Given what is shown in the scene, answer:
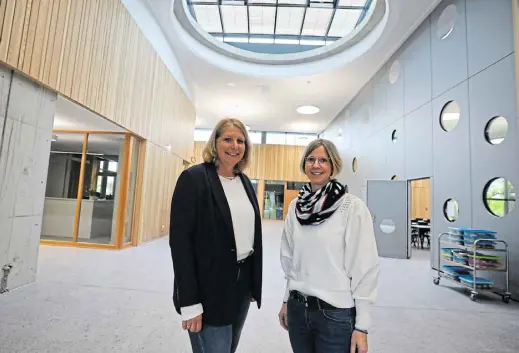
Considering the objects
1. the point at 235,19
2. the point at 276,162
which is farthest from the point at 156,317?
the point at 276,162

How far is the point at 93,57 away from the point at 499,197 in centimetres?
687

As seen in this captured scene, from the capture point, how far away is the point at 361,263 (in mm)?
1206

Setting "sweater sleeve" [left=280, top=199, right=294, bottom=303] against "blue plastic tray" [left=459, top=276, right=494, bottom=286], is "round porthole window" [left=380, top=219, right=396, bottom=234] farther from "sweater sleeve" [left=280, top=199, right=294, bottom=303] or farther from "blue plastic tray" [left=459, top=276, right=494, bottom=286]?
"sweater sleeve" [left=280, top=199, right=294, bottom=303]

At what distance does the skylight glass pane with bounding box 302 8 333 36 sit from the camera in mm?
9016

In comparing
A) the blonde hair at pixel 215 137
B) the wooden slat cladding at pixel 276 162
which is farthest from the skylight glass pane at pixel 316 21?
the blonde hair at pixel 215 137

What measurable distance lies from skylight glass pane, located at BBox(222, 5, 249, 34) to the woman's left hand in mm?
9795

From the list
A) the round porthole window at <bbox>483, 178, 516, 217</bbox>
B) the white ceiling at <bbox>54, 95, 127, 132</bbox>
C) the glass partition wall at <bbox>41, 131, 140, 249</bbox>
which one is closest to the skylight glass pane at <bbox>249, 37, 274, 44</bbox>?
the glass partition wall at <bbox>41, 131, 140, 249</bbox>

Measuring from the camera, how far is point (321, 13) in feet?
29.7

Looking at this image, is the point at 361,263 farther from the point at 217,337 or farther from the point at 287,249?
the point at 217,337

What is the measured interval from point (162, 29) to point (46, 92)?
4728 mm

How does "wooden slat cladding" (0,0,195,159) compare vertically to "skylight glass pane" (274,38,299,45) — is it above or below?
below

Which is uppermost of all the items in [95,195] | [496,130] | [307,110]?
[307,110]

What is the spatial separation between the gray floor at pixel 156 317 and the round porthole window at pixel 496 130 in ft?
7.99

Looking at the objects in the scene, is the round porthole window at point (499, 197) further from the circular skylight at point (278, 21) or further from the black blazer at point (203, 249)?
the circular skylight at point (278, 21)
